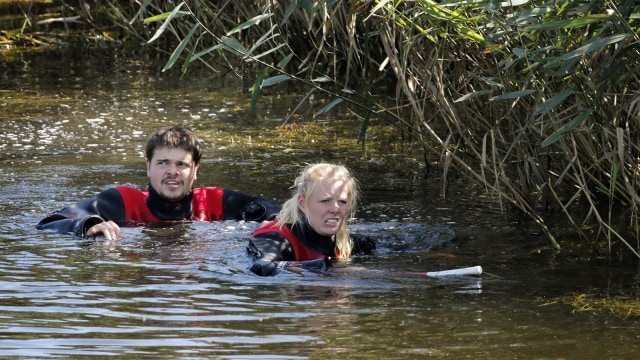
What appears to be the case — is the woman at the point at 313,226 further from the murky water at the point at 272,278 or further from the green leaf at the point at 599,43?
the green leaf at the point at 599,43

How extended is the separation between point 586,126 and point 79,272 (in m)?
2.71

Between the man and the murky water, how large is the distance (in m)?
0.15

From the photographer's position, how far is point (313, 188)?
608cm

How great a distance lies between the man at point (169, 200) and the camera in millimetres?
7023

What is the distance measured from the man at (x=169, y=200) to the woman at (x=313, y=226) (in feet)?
2.58

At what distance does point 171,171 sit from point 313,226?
1287mm

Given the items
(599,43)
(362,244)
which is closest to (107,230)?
(362,244)

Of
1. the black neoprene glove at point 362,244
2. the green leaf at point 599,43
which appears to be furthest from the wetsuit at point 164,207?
the green leaf at point 599,43

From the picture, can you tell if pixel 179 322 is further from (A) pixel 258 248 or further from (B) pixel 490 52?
(B) pixel 490 52

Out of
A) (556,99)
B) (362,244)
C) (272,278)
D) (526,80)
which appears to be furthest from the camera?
(362,244)

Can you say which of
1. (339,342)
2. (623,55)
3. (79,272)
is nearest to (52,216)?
(79,272)

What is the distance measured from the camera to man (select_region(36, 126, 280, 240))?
23.0ft

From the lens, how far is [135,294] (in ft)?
17.4

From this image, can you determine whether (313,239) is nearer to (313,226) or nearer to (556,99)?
(313,226)
